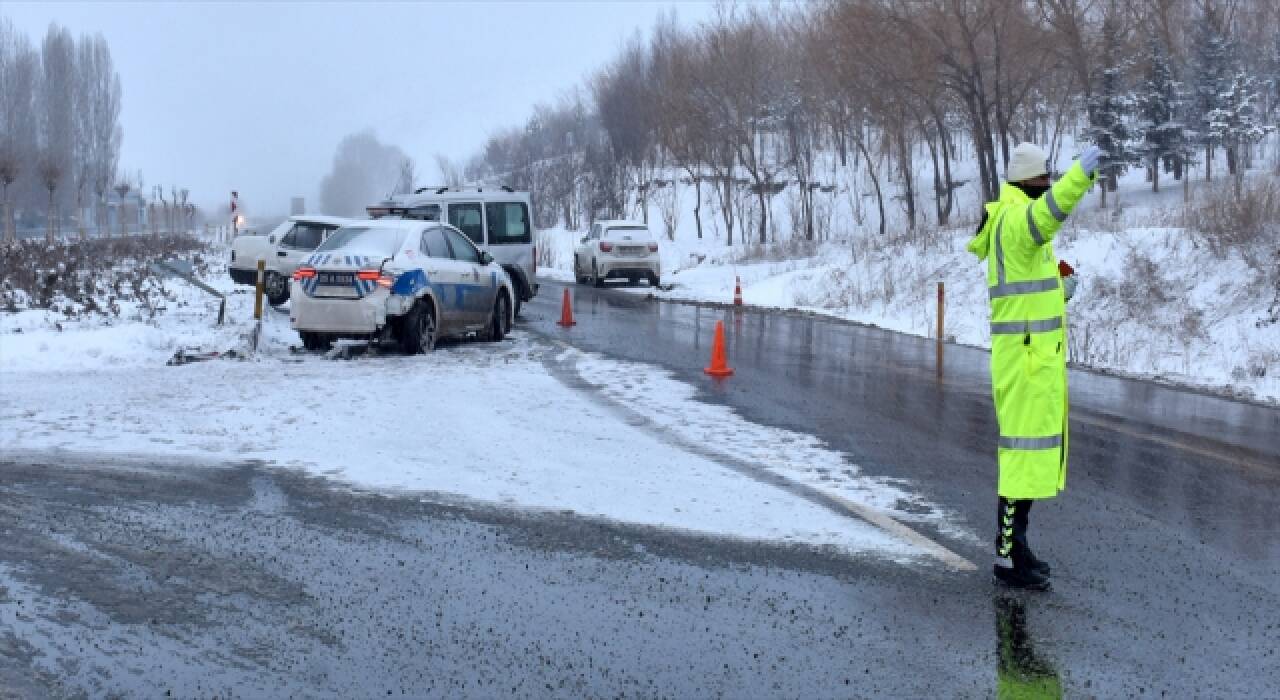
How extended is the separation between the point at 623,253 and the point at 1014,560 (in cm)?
3124

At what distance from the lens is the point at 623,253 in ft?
121

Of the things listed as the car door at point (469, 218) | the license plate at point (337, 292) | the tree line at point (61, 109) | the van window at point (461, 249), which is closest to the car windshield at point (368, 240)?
the license plate at point (337, 292)

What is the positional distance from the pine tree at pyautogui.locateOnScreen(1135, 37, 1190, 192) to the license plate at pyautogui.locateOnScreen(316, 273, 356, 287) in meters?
50.1

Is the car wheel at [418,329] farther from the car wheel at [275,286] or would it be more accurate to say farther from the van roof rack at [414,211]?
the car wheel at [275,286]

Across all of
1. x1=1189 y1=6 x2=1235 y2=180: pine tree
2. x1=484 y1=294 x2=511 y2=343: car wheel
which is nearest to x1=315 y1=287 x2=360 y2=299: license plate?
x1=484 y1=294 x2=511 y2=343: car wheel

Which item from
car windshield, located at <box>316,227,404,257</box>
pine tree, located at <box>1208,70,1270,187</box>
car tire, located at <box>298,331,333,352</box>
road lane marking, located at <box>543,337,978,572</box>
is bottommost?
road lane marking, located at <box>543,337,978,572</box>

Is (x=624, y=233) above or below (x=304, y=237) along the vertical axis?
below

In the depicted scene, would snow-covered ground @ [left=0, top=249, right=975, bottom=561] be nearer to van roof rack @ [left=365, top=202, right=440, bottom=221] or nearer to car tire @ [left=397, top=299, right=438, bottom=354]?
car tire @ [left=397, top=299, right=438, bottom=354]

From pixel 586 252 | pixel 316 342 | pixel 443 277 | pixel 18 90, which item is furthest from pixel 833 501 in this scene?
pixel 18 90

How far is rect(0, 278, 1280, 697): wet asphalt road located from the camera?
454 centimetres

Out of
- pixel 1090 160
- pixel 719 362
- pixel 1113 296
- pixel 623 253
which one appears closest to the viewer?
pixel 1090 160

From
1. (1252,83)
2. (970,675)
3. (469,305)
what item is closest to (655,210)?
(1252,83)

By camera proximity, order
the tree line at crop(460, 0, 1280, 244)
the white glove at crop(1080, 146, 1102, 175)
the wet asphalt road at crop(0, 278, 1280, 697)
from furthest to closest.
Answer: the tree line at crop(460, 0, 1280, 244) < the white glove at crop(1080, 146, 1102, 175) < the wet asphalt road at crop(0, 278, 1280, 697)

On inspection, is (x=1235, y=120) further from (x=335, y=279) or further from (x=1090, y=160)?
(x=1090, y=160)
